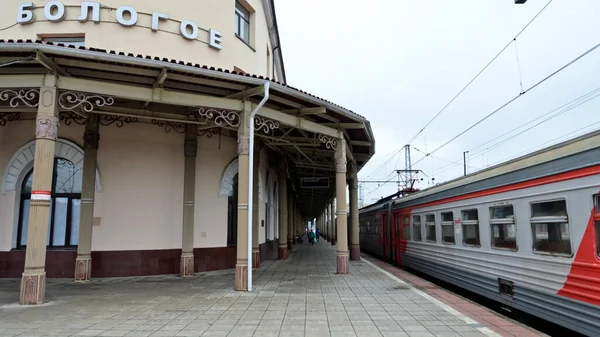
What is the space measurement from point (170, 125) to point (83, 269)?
4331mm

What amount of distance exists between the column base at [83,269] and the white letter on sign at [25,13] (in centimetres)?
631

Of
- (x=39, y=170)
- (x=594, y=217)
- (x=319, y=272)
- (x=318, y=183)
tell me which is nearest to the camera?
(x=594, y=217)

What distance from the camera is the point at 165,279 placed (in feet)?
34.6

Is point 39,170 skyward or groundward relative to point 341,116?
groundward

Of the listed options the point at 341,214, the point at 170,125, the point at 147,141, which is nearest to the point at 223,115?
the point at 170,125

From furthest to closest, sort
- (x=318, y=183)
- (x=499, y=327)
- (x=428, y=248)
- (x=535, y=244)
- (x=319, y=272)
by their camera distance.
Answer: (x=318, y=183), (x=319, y=272), (x=428, y=248), (x=535, y=244), (x=499, y=327)

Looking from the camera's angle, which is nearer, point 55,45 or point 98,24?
point 55,45

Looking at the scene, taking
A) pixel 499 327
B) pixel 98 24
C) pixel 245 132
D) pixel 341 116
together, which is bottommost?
pixel 499 327

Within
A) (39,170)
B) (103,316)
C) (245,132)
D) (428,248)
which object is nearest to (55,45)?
(39,170)

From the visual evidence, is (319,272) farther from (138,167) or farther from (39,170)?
(39,170)

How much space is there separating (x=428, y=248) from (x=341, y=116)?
4.43 m

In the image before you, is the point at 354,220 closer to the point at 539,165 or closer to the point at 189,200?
the point at 189,200

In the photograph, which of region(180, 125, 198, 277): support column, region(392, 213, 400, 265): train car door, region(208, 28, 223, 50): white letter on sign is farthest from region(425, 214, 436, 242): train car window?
region(208, 28, 223, 50): white letter on sign

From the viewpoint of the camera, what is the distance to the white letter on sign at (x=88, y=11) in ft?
35.3
